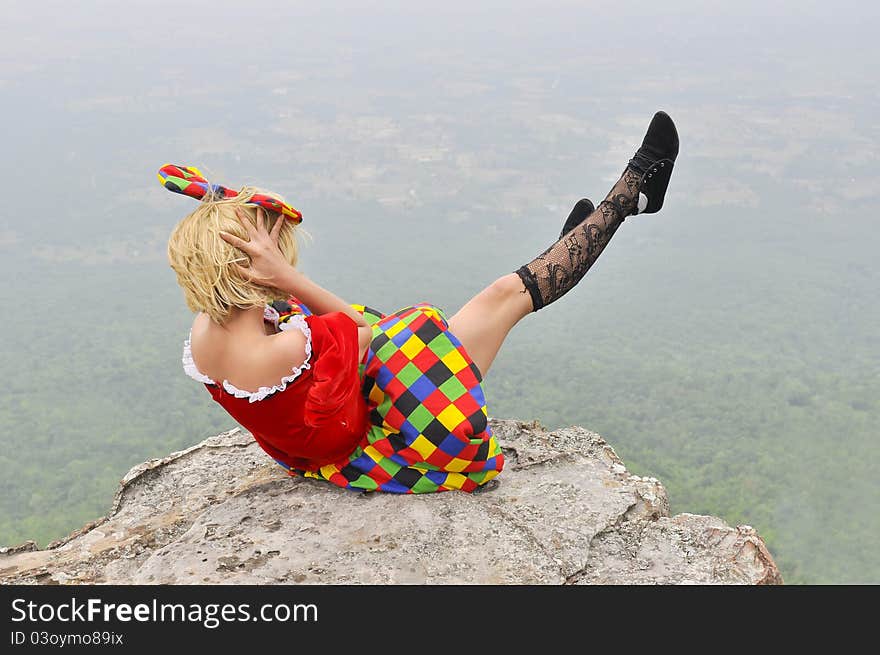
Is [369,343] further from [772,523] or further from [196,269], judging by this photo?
[772,523]

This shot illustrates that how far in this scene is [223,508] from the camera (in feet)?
8.83

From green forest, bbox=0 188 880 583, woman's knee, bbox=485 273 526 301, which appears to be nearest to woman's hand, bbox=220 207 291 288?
woman's knee, bbox=485 273 526 301

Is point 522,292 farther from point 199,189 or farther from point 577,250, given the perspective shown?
point 199,189

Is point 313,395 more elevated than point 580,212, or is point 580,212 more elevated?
point 580,212

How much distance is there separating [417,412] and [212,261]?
32.8 inches

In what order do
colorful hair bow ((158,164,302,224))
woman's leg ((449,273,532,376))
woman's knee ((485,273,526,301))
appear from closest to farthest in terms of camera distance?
1. colorful hair bow ((158,164,302,224))
2. woman's leg ((449,273,532,376))
3. woman's knee ((485,273,526,301))

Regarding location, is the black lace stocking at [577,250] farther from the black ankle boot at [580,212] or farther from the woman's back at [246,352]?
the woman's back at [246,352]

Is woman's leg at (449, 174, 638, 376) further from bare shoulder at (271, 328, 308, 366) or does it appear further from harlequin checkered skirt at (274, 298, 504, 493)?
bare shoulder at (271, 328, 308, 366)

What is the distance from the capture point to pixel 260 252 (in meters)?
2.22

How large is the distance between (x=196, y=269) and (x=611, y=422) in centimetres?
1720

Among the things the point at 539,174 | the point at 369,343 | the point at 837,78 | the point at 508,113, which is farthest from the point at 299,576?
the point at 837,78

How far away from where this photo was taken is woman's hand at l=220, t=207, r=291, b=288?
7.15ft

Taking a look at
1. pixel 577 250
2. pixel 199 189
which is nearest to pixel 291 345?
pixel 199 189

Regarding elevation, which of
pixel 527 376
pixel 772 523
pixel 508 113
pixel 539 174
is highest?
pixel 508 113
